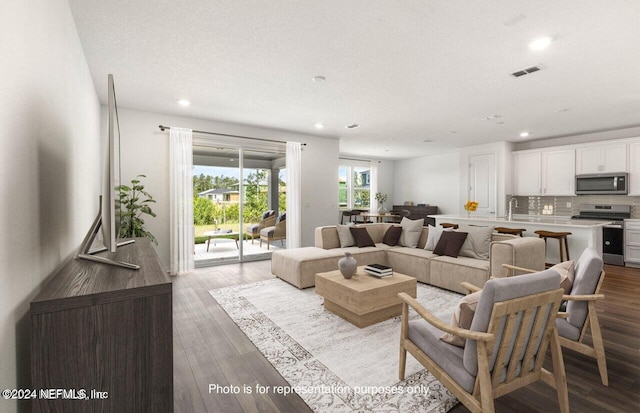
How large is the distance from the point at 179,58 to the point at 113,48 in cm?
59

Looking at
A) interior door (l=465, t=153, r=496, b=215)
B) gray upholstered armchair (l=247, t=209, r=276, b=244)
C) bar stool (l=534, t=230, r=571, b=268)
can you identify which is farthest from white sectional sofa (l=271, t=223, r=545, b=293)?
interior door (l=465, t=153, r=496, b=215)

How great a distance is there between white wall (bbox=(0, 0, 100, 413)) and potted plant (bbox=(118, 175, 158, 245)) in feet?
8.15

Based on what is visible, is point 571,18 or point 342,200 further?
point 342,200

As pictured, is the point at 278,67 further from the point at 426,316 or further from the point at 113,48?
the point at 426,316

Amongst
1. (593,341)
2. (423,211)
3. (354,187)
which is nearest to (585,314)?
(593,341)

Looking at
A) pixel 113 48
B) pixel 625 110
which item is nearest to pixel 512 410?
pixel 113 48

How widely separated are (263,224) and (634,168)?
24.8 feet

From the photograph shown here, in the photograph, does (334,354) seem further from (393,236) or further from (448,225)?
(448,225)

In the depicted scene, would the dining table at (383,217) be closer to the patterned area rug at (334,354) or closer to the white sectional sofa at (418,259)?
the white sectional sofa at (418,259)

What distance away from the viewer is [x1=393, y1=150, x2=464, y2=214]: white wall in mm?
9094

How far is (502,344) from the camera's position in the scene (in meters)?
1.51

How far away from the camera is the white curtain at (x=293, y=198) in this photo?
20.9 feet

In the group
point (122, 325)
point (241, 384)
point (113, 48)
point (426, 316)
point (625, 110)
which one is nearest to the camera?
point (122, 325)

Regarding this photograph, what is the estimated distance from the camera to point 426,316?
1.72 meters
